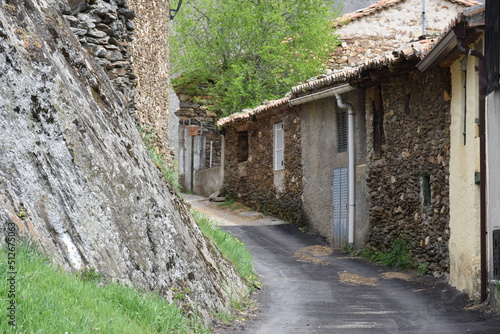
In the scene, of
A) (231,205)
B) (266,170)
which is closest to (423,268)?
(266,170)

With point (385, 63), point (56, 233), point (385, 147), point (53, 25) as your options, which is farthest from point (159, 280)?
point (385, 147)

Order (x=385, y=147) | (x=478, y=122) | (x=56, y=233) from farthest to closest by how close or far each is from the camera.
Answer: (x=385, y=147), (x=478, y=122), (x=56, y=233)

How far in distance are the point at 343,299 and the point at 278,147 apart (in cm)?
975

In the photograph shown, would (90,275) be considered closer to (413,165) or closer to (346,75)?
(413,165)

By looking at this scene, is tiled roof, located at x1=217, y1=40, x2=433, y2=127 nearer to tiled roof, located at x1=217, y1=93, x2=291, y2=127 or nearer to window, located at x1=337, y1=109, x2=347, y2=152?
tiled roof, located at x1=217, y1=93, x2=291, y2=127

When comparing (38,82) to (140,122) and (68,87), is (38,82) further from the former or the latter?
(140,122)

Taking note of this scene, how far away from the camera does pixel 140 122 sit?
35.8 ft

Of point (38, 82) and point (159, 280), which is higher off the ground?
point (38, 82)

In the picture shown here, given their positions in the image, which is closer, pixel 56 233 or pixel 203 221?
pixel 56 233

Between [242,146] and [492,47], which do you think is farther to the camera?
[242,146]

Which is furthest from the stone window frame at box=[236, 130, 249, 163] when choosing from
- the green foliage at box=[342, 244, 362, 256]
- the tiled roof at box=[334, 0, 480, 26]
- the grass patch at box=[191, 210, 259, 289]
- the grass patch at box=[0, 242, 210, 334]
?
the grass patch at box=[0, 242, 210, 334]

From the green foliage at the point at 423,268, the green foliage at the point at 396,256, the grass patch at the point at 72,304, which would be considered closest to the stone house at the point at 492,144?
the green foliage at the point at 423,268

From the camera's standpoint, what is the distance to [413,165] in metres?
12.3

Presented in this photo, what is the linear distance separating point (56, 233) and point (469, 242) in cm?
687
